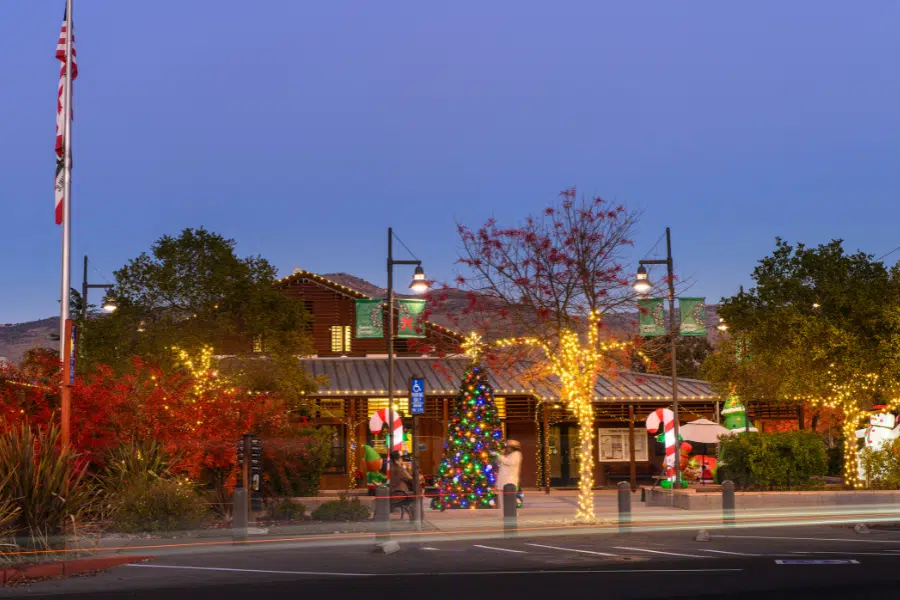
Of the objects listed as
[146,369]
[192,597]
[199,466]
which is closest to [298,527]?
[199,466]

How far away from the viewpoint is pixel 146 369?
1055 inches

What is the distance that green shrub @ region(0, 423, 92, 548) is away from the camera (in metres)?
15.3

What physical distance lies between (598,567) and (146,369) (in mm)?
14893

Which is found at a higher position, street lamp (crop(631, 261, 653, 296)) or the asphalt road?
street lamp (crop(631, 261, 653, 296))

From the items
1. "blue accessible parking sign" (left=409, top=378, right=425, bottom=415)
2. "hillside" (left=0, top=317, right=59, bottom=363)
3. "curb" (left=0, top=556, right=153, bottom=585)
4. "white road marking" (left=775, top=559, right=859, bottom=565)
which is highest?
"hillside" (left=0, top=317, right=59, bottom=363)

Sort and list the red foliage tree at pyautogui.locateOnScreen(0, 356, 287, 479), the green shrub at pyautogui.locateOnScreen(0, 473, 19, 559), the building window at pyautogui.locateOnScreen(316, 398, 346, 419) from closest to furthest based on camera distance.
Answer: the green shrub at pyautogui.locateOnScreen(0, 473, 19, 559), the red foliage tree at pyautogui.locateOnScreen(0, 356, 287, 479), the building window at pyautogui.locateOnScreen(316, 398, 346, 419)

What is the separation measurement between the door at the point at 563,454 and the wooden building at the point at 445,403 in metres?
0.04

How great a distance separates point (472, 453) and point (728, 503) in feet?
24.0

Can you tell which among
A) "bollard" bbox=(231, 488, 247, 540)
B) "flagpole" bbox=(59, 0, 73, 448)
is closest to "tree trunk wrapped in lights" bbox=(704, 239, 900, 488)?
"bollard" bbox=(231, 488, 247, 540)

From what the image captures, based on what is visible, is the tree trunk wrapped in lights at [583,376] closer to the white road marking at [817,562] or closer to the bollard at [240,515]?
the bollard at [240,515]

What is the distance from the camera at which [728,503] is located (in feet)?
79.3

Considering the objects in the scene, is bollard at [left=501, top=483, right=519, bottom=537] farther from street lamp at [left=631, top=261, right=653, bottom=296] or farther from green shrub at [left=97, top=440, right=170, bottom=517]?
green shrub at [left=97, top=440, right=170, bottom=517]

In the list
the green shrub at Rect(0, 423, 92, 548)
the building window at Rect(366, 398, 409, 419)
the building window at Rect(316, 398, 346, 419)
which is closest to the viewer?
the green shrub at Rect(0, 423, 92, 548)

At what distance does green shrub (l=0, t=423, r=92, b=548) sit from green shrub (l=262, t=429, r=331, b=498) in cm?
966
